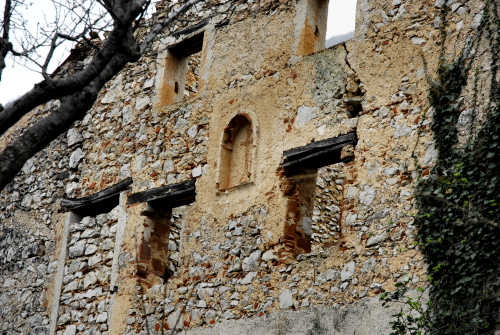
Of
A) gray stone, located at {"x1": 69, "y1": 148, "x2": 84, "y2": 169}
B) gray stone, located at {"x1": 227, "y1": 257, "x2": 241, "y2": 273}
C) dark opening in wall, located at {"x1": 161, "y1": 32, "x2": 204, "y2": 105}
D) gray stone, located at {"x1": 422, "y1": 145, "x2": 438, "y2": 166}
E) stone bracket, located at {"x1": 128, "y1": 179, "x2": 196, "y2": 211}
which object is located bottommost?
gray stone, located at {"x1": 227, "y1": 257, "x2": 241, "y2": 273}

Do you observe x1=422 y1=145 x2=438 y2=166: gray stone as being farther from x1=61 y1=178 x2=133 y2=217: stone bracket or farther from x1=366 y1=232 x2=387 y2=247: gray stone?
x1=61 y1=178 x2=133 y2=217: stone bracket

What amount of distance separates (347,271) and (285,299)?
71 cm

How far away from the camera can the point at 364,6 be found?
8.73 meters

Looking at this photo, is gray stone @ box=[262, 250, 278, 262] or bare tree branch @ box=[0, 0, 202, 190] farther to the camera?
gray stone @ box=[262, 250, 278, 262]

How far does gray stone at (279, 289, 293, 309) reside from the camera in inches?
319

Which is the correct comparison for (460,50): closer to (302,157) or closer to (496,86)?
(496,86)

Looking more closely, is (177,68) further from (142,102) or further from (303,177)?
(303,177)

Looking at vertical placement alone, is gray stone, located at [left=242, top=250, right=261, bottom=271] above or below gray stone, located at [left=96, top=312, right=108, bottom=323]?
above

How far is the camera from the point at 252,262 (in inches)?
341

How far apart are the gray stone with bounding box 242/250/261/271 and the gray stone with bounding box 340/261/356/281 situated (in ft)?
3.49

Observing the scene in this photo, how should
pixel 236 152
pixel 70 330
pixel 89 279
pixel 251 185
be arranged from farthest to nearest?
pixel 89 279 → pixel 70 330 → pixel 236 152 → pixel 251 185

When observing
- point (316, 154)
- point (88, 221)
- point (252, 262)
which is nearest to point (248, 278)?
point (252, 262)

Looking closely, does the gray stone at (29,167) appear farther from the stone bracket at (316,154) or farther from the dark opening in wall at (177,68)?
the stone bracket at (316,154)

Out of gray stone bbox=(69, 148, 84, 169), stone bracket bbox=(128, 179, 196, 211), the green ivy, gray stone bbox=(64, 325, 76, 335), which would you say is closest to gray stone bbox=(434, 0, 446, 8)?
the green ivy
